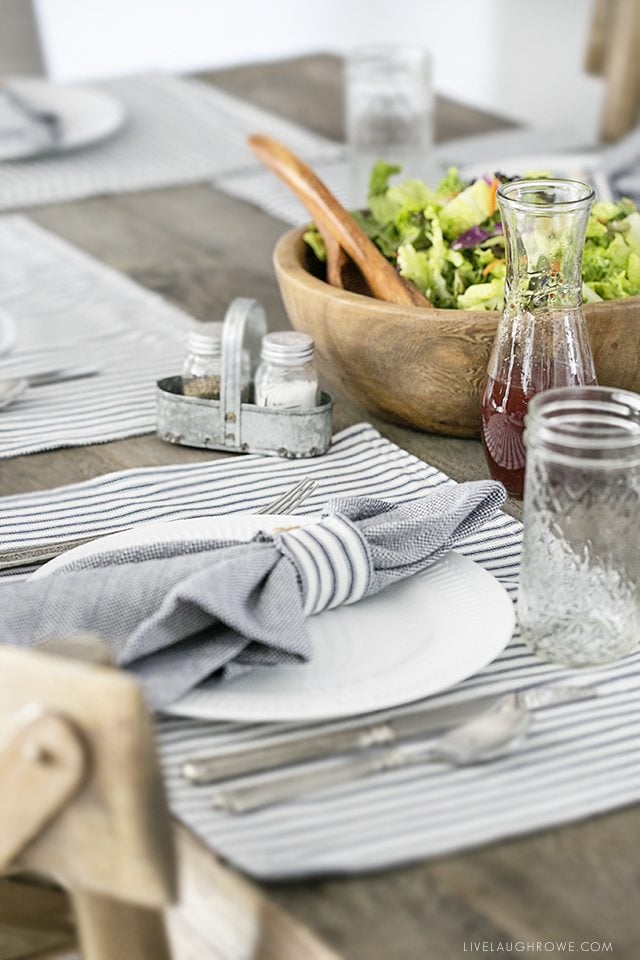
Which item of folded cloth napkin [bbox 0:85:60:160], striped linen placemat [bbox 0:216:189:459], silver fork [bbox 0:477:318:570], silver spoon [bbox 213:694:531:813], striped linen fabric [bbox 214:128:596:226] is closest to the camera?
silver spoon [bbox 213:694:531:813]

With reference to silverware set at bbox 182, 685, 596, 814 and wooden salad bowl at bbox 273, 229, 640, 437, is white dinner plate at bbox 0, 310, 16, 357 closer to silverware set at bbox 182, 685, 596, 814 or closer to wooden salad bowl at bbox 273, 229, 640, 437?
wooden salad bowl at bbox 273, 229, 640, 437

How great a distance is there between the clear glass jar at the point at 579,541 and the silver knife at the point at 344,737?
5 centimetres

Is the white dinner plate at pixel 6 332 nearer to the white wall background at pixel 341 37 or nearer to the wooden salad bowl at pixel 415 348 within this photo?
the wooden salad bowl at pixel 415 348

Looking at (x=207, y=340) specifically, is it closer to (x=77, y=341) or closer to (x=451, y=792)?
(x=77, y=341)

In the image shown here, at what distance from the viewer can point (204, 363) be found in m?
1.08

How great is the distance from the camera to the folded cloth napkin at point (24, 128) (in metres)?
1.94

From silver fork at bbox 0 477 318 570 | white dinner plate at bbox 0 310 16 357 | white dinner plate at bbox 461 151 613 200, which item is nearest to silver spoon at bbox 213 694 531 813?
silver fork at bbox 0 477 318 570

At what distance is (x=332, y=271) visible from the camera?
114cm

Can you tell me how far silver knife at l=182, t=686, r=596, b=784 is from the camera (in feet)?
2.22

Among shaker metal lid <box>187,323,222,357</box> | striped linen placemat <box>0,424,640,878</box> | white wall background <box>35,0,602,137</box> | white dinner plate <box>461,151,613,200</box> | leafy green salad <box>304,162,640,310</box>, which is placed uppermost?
leafy green salad <box>304,162,640,310</box>

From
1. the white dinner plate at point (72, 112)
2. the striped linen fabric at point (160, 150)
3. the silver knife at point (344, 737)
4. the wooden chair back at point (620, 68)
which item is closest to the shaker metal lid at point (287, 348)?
the silver knife at point (344, 737)

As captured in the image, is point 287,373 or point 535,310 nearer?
point 535,310

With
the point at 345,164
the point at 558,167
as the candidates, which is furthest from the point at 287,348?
the point at 345,164

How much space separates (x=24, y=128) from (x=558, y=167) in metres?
0.81
